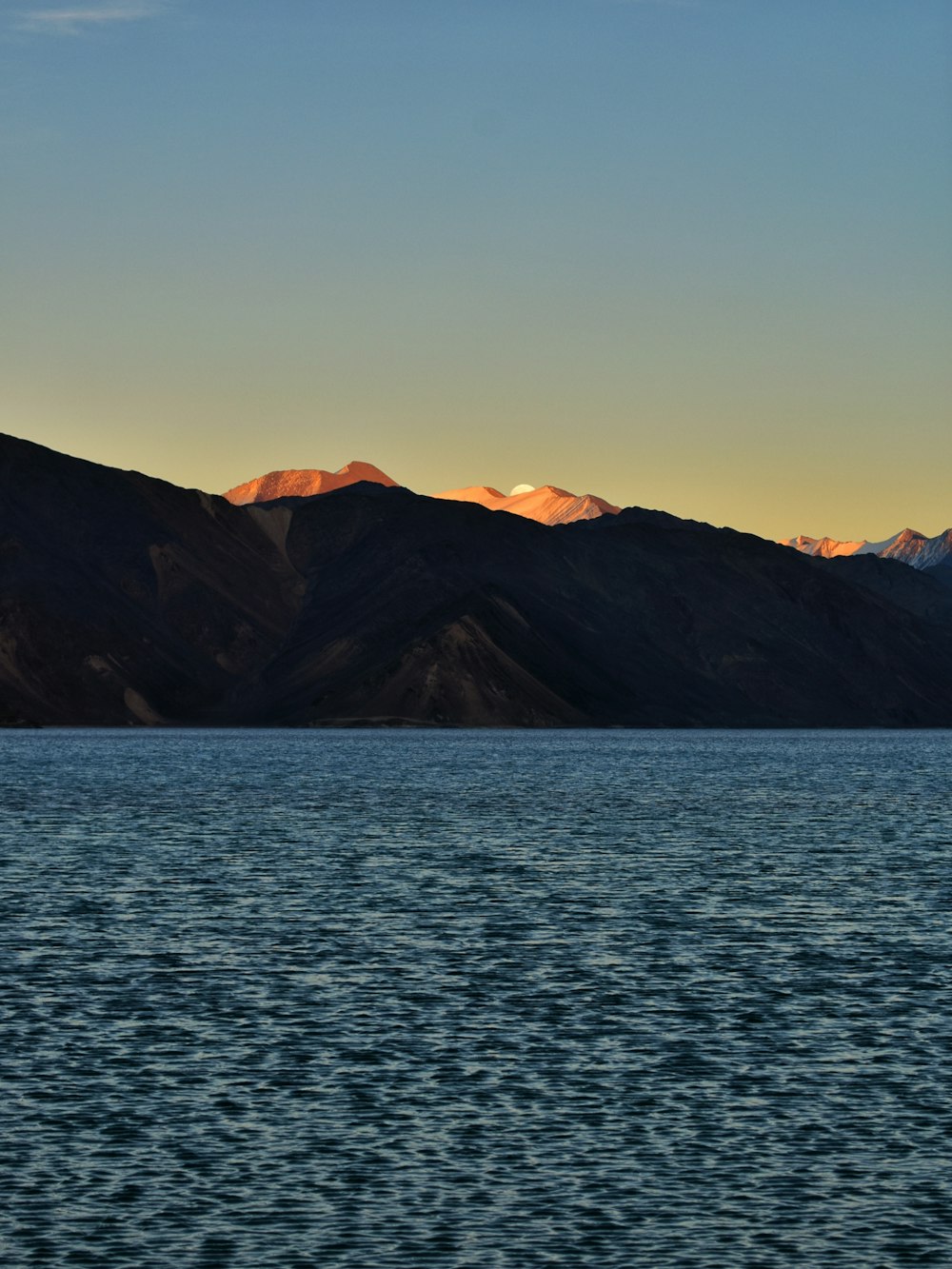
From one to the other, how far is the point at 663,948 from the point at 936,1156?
2403 cm

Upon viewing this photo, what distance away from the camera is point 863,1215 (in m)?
25.0

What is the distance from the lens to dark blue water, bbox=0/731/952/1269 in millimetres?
24547

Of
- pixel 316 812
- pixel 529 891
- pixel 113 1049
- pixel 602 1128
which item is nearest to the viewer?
pixel 602 1128

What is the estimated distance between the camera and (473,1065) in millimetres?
35000

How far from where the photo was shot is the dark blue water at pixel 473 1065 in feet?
80.5

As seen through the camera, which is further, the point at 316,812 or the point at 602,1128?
the point at 316,812

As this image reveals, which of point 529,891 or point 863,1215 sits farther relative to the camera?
point 529,891

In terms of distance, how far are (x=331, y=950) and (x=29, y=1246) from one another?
1083 inches

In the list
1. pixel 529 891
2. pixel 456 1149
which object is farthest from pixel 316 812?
pixel 456 1149

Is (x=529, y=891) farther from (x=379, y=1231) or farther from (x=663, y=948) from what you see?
(x=379, y=1231)

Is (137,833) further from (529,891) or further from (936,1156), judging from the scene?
(936,1156)

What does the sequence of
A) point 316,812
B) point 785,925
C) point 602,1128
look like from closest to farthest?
point 602,1128, point 785,925, point 316,812

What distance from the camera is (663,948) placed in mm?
52188

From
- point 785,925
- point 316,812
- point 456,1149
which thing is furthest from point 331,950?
point 316,812
